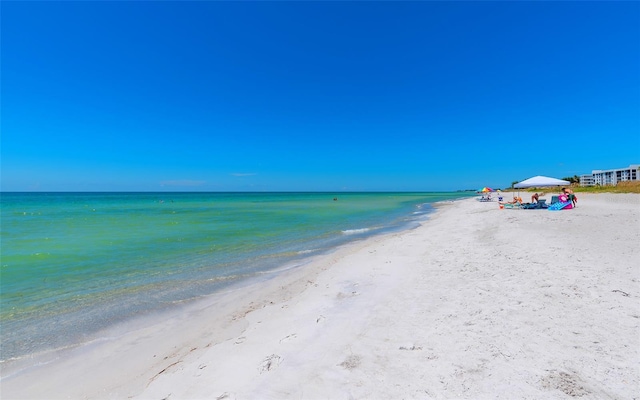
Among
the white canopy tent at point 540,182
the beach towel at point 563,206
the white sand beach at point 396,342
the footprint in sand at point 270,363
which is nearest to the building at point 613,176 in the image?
the white canopy tent at point 540,182

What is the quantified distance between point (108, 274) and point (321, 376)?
920 cm

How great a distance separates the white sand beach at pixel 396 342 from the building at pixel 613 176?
63400mm

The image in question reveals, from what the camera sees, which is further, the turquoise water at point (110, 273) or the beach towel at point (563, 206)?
the beach towel at point (563, 206)

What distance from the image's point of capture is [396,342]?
149 inches

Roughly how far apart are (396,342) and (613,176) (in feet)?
270

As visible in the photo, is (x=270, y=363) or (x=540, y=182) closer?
(x=270, y=363)

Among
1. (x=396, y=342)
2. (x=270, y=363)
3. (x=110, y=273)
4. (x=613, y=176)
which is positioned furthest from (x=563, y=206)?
(x=613, y=176)

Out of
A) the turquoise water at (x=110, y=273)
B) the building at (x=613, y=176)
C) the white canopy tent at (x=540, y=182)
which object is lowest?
the turquoise water at (x=110, y=273)

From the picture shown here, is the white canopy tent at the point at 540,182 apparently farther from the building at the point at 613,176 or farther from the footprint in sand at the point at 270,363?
the building at the point at 613,176

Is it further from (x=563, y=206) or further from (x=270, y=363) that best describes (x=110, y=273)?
(x=563, y=206)

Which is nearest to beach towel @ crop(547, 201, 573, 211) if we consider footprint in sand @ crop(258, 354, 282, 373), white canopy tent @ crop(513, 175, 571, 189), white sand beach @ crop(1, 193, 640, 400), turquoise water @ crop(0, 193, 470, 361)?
white canopy tent @ crop(513, 175, 571, 189)

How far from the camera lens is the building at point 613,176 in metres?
51.6

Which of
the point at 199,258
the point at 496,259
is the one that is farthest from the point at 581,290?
the point at 199,258

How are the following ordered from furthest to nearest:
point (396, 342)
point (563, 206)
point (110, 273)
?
point (563, 206)
point (110, 273)
point (396, 342)
